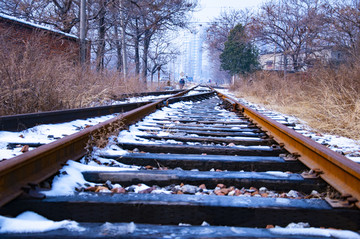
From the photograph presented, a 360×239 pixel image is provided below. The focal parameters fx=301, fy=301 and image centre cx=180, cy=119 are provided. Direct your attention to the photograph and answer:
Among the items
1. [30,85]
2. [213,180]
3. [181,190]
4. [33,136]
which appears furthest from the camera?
[30,85]

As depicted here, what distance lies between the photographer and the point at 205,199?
1.71 meters

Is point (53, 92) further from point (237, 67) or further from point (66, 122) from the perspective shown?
point (237, 67)

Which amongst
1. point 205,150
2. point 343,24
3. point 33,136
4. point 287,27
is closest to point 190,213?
point 205,150

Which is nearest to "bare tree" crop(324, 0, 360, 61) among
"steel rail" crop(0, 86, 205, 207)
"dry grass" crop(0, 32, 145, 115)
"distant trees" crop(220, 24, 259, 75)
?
"dry grass" crop(0, 32, 145, 115)

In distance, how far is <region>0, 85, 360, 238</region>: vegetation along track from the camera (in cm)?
159

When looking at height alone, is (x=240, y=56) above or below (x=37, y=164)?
above

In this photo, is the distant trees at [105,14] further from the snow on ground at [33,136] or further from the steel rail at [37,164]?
the steel rail at [37,164]

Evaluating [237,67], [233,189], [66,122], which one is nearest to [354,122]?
[233,189]

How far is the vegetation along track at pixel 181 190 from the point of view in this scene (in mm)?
1595

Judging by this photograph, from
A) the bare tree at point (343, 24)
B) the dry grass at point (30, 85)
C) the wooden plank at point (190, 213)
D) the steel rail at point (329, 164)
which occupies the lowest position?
the wooden plank at point (190, 213)

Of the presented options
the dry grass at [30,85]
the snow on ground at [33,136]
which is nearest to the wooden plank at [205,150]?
the snow on ground at [33,136]

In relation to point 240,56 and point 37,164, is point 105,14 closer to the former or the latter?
point 37,164

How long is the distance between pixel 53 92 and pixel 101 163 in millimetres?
3605

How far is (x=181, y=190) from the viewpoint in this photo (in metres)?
2.05
